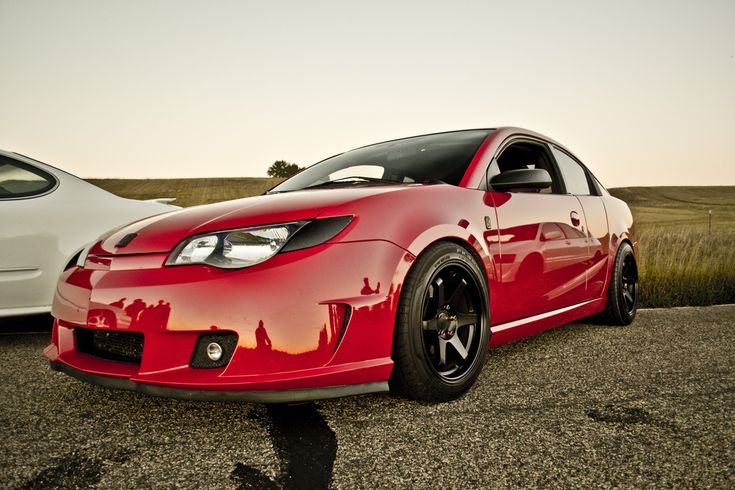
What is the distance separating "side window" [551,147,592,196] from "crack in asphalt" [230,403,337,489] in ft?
8.04

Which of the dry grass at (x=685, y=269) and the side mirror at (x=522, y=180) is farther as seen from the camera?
the dry grass at (x=685, y=269)

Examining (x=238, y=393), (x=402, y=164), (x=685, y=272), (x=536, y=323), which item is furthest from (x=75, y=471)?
(x=685, y=272)

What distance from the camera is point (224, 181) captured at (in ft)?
136

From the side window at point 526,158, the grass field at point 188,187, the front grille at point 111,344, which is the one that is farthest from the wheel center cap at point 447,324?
the grass field at point 188,187

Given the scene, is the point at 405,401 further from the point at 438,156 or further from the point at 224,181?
the point at 224,181

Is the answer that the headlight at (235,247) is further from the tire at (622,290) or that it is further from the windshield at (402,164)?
the tire at (622,290)

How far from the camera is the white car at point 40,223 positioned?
3729 mm

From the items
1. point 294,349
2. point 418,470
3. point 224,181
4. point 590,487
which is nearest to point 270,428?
point 294,349

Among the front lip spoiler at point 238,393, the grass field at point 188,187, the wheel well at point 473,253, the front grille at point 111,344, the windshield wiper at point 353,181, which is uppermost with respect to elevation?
the windshield wiper at point 353,181

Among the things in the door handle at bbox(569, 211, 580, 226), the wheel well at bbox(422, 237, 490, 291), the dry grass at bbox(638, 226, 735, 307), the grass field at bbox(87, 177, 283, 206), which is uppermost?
the door handle at bbox(569, 211, 580, 226)

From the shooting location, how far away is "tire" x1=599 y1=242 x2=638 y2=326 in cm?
413

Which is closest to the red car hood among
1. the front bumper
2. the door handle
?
the front bumper

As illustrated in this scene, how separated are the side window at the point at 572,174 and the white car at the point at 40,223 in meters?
3.04

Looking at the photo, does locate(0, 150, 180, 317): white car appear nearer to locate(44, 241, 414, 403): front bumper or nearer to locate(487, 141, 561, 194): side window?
locate(44, 241, 414, 403): front bumper
